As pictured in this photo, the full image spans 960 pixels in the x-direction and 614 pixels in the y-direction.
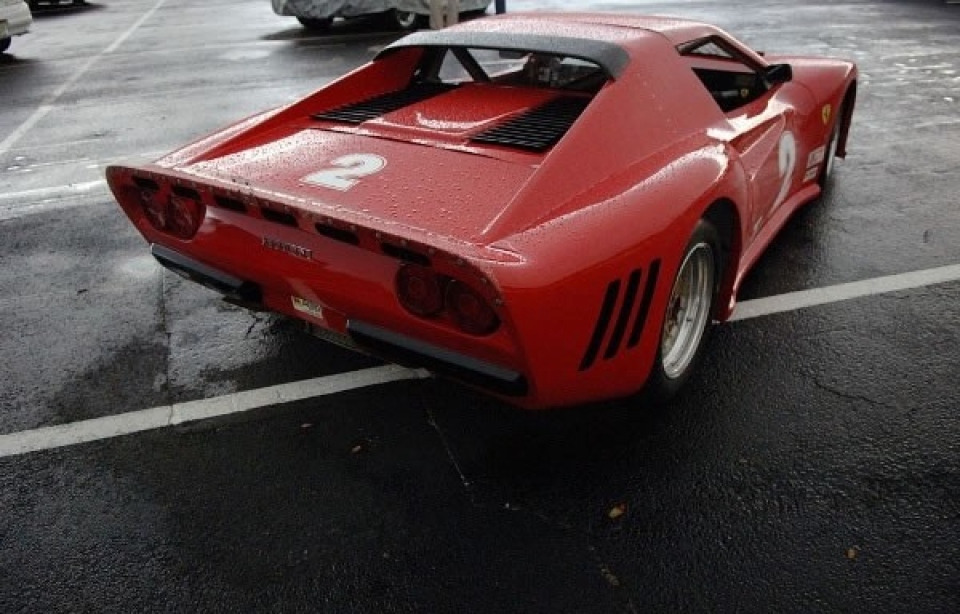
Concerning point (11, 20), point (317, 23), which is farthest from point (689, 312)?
point (11, 20)

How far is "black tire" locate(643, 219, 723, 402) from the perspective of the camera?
8.83 feet

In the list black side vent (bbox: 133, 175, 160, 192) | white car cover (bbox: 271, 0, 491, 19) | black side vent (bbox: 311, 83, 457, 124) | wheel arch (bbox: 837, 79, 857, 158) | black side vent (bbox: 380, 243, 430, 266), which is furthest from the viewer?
white car cover (bbox: 271, 0, 491, 19)

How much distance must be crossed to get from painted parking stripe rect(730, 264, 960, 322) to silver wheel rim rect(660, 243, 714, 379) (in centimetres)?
61

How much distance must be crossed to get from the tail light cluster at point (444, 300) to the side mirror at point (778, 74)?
7.76 feet

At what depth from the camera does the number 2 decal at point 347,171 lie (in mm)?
2501

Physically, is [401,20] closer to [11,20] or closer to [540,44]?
[11,20]

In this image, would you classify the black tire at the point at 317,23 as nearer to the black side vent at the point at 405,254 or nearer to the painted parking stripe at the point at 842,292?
the painted parking stripe at the point at 842,292

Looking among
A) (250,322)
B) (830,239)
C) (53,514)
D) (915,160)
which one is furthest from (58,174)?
(915,160)

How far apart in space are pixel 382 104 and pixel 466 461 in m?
1.61

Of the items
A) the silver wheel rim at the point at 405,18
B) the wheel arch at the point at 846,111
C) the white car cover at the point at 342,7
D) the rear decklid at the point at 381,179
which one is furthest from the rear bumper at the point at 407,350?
the silver wheel rim at the point at 405,18

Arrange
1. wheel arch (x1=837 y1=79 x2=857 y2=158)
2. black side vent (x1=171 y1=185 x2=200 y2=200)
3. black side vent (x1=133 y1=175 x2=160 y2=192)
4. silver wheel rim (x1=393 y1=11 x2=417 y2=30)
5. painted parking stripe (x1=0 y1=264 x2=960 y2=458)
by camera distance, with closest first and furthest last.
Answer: black side vent (x1=171 y1=185 x2=200 y2=200)
black side vent (x1=133 y1=175 x2=160 y2=192)
painted parking stripe (x1=0 y1=264 x2=960 y2=458)
wheel arch (x1=837 y1=79 x2=857 y2=158)
silver wheel rim (x1=393 y1=11 x2=417 y2=30)

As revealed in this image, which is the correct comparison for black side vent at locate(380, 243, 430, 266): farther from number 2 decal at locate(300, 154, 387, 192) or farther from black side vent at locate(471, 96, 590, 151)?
black side vent at locate(471, 96, 590, 151)

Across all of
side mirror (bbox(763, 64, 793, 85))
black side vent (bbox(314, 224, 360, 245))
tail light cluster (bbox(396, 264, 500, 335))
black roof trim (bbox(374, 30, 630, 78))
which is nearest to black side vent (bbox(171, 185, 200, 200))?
black side vent (bbox(314, 224, 360, 245))

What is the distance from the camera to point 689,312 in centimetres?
294
